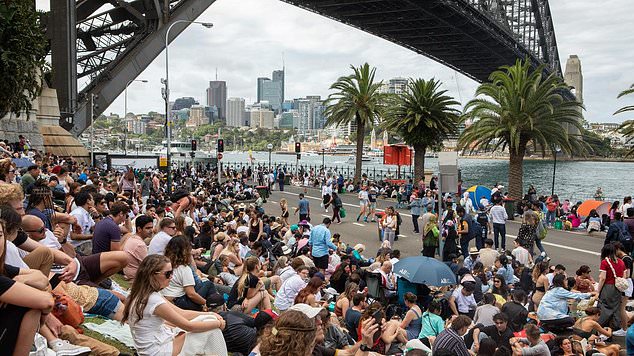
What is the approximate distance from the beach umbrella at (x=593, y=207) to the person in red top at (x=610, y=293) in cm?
1450

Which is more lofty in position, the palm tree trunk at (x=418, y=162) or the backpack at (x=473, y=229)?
the palm tree trunk at (x=418, y=162)

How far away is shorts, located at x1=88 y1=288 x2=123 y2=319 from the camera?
5980mm

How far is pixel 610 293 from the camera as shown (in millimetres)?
9195

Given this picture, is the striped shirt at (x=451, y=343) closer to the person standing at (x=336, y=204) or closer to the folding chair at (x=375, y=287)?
the folding chair at (x=375, y=287)

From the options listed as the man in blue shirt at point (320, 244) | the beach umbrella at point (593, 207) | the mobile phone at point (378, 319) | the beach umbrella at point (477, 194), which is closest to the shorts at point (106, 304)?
the mobile phone at point (378, 319)

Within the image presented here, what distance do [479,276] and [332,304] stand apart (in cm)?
291

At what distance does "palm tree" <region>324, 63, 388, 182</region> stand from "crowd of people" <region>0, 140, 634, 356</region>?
24593 millimetres

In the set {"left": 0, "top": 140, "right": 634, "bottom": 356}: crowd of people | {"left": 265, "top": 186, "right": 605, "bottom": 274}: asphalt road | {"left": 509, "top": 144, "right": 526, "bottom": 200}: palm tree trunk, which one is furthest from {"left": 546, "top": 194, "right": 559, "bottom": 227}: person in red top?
{"left": 0, "top": 140, "right": 634, "bottom": 356}: crowd of people

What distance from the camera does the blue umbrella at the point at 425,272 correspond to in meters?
9.16

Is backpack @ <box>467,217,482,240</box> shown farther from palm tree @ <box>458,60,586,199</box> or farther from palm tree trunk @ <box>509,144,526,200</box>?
palm tree trunk @ <box>509,144,526,200</box>

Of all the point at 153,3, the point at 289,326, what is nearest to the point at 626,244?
the point at 289,326

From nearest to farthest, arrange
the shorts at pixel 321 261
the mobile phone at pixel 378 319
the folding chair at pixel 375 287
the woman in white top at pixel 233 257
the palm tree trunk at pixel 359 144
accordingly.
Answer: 1. the mobile phone at pixel 378 319
2. the folding chair at pixel 375 287
3. the woman in white top at pixel 233 257
4. the shorts at pixel 321 261
5. the palm tree trunk at pixel 359 144

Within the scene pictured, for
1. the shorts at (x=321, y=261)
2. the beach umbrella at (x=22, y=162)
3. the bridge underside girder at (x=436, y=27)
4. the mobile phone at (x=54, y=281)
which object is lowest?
the shorts at (x=321, y=261)

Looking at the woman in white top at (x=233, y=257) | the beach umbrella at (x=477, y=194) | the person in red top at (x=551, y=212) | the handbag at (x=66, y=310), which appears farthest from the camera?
the beach umbrella at (x=477, y=194)
